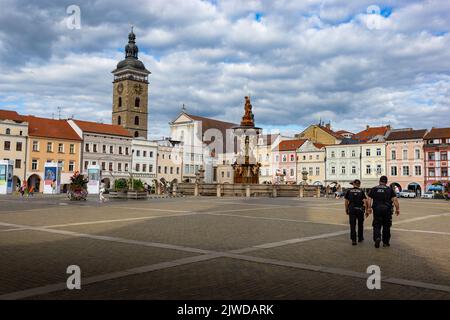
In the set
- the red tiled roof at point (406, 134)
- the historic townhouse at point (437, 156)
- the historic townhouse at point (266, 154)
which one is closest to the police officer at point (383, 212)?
the historic townhouse at point (437, 156)

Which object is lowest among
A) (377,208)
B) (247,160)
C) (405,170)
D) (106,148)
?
(377,208)

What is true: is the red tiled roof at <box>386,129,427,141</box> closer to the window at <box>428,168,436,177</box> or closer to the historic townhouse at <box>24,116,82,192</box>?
the window at <box>428,168,436,177</box>

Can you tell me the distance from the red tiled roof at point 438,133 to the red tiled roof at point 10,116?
6233 centimetres

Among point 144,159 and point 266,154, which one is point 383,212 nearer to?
point 144,159

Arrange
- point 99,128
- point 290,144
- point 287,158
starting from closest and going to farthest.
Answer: point 99,128 → point 287,158 → point 290,144

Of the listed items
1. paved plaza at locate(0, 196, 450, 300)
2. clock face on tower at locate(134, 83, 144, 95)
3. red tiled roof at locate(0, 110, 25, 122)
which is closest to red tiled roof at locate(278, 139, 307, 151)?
clock face on tower at locate(134, 83, 144, 95)

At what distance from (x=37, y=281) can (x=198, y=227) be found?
7.98 meters

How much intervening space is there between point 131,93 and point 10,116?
144ft

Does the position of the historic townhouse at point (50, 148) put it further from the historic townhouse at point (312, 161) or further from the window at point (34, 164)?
the historic townhouse at point (312, 161)

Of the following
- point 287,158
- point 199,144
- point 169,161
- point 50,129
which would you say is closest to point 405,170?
point 287,158

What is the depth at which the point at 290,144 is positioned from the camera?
86875 millimetres

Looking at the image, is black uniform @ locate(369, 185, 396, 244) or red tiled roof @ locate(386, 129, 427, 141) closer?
black uniform @ locate(369, 185, 396, 244)

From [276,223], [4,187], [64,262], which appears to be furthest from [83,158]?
[64,262]

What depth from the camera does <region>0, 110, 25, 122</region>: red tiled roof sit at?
64.7 meters
